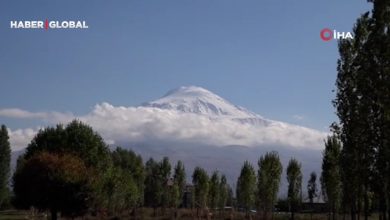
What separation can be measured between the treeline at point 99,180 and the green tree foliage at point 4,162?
7.0 inches

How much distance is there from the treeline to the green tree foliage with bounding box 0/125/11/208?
7.0 inches

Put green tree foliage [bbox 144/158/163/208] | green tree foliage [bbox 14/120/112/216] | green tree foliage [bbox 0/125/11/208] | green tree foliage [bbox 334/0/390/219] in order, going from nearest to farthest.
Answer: green tree foliage [bbox 334/0/390/219], green tree foliage [bbox 14/120/112/216], green tree foliage [bbox 0/125/11/208], green tree foliage [bbox 144/158/163/208]

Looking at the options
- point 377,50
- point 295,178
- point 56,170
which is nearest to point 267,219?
point 295,178

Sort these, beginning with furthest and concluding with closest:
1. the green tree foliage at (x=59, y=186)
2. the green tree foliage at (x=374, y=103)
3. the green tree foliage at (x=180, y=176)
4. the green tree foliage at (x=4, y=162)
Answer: the green tree foliage at (x=180, y=176)
the green tree foliage at (x=4, y=162)
the green tree foliage at (x=59, y=186)
the green tree foliage at (x=374, y=103)

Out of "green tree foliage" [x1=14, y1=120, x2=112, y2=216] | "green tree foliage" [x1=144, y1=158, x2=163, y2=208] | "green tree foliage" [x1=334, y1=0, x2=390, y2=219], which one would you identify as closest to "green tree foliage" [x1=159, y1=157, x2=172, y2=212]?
"green tree foliage" [x1=144, y1=158, x2=163, y2=208]

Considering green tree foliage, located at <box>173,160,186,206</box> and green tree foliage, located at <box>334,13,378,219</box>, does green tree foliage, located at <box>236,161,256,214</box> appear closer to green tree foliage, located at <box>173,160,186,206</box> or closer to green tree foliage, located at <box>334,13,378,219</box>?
green tree foliage, located at <box>173,160,186,206</box>

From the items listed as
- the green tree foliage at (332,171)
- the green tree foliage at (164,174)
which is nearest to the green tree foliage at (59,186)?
the green tree foliage at (332,171)

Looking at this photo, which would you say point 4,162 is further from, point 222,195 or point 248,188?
point 248,188

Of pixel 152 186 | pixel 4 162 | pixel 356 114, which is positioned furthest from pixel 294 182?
pixel 4 162

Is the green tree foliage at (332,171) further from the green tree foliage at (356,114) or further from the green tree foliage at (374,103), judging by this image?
the green tree foliage at (374,103)

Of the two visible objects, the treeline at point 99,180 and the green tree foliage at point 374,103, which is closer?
the green tree foliage at point 374,103

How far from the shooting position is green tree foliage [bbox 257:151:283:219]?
7019 cm

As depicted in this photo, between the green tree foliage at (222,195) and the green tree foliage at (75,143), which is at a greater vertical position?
the green tree foliage at (75,143)

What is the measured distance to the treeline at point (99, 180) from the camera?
5094 cm
